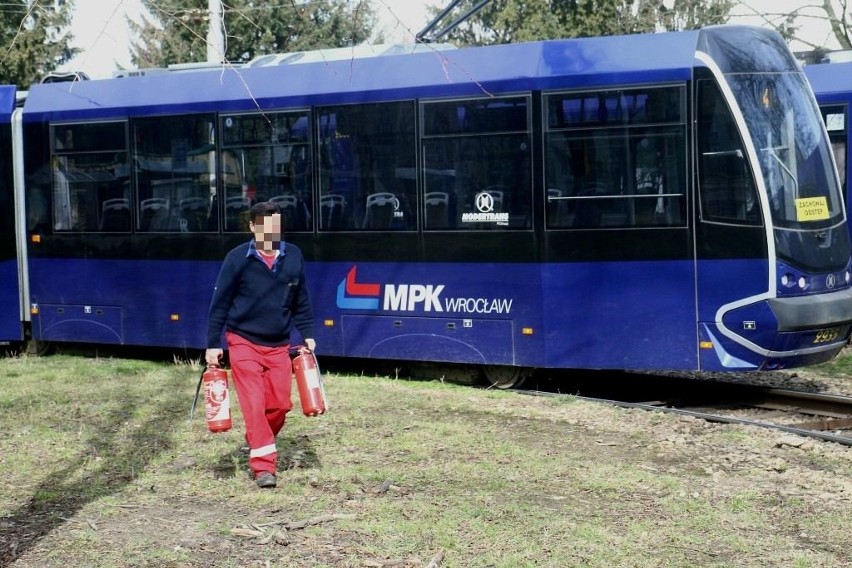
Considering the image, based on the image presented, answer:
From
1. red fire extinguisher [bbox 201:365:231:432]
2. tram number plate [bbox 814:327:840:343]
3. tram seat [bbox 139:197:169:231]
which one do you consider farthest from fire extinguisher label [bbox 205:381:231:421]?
tram seat [bbox 139:197:169:231]

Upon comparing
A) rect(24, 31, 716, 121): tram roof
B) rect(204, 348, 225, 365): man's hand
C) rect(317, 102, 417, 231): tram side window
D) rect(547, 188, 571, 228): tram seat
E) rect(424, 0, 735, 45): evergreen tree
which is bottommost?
rect(204, 348, 225, 365): man's hand

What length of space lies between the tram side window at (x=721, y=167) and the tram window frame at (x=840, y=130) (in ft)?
16.3

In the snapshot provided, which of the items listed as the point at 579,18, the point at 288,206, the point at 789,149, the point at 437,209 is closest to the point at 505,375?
the point at 437,209

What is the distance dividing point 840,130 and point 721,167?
5107 mm

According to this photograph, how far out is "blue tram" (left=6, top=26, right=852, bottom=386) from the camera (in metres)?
10.3

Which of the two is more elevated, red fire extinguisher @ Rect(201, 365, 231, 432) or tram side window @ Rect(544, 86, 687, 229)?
tram side window @ Rect(544, 86, 687, 229)

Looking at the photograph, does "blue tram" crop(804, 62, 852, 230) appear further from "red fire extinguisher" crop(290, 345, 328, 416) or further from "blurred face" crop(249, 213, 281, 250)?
"blurred face" crop(249, 213, 281, 250)

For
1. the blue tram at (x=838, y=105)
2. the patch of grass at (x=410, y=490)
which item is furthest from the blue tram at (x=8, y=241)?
the blue tram at (x=838, y=105)

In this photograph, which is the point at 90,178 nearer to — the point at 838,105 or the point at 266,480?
the point at 266,480

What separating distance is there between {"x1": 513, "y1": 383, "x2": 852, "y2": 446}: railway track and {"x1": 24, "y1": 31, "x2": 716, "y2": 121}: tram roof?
2.89m

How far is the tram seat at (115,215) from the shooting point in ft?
44.3

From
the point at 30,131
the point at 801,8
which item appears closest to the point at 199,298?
the point at 30,131

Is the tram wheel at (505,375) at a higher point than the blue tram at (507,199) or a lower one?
lower

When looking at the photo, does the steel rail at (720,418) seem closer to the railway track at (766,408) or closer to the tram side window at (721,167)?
the railway track at (766,408)
